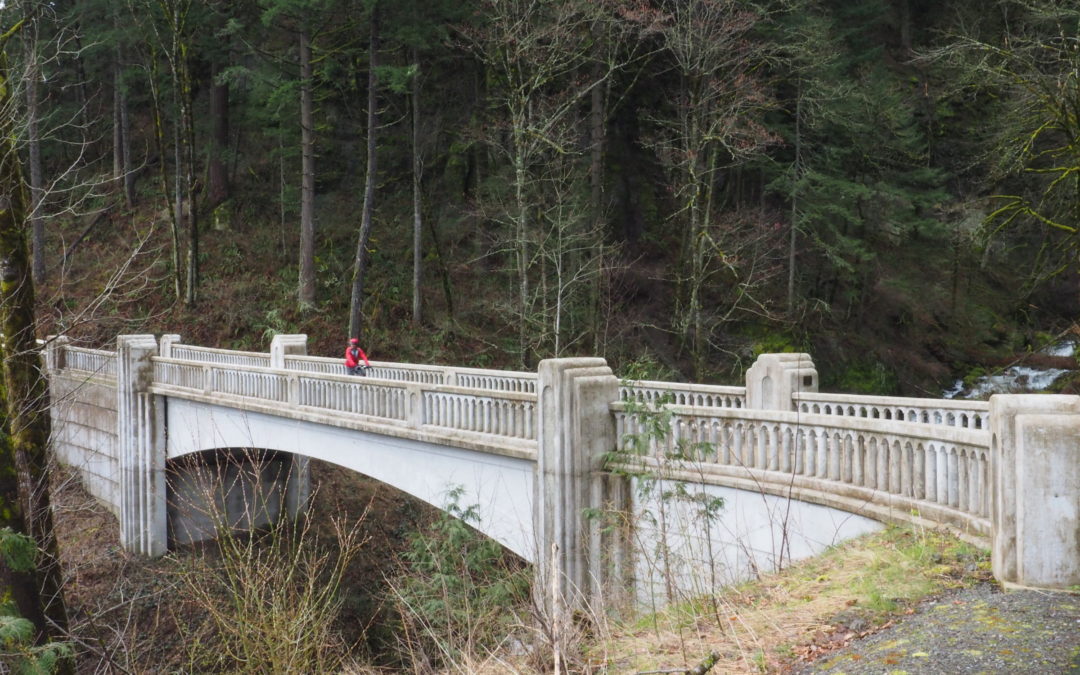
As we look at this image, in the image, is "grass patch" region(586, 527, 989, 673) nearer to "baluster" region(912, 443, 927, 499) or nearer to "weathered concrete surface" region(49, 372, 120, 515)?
"baluster" region(912, 443, 927, 499)

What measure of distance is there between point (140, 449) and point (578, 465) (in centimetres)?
1261

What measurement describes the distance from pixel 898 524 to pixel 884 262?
77.6 feet

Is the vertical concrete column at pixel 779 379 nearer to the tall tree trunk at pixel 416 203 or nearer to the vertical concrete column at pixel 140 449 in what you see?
the vertical concrete column at pixel 140 449

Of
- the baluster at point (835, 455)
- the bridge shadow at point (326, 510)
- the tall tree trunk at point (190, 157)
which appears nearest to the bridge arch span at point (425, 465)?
the baluster at point (835, 455)

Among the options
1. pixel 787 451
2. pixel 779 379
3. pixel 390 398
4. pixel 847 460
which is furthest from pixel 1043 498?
pixel 390 398

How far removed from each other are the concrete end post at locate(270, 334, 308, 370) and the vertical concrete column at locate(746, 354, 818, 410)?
10.3 metres

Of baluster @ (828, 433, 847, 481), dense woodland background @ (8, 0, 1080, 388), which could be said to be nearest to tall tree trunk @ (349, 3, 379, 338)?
dense woodland background @ (8, 0, 1080, 388)

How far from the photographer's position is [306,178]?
77.8 feet

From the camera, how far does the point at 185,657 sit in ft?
50.1

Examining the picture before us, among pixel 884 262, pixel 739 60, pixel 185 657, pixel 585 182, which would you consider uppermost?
pixel 739 60

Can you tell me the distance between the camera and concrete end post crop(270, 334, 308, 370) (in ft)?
58.1

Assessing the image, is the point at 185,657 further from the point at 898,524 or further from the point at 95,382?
the point at 898,524

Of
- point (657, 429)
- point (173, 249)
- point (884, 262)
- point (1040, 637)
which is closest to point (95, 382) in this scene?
point (173, 249)

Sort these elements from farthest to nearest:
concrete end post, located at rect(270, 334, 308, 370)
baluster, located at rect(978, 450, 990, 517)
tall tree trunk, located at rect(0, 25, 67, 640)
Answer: concrete end post, located at rect(270, 334, 308, 370)
tall tree trunk, located at rect(0, 25, 67, 640)
baluster, located at rect(978, 450, 990, 517)
